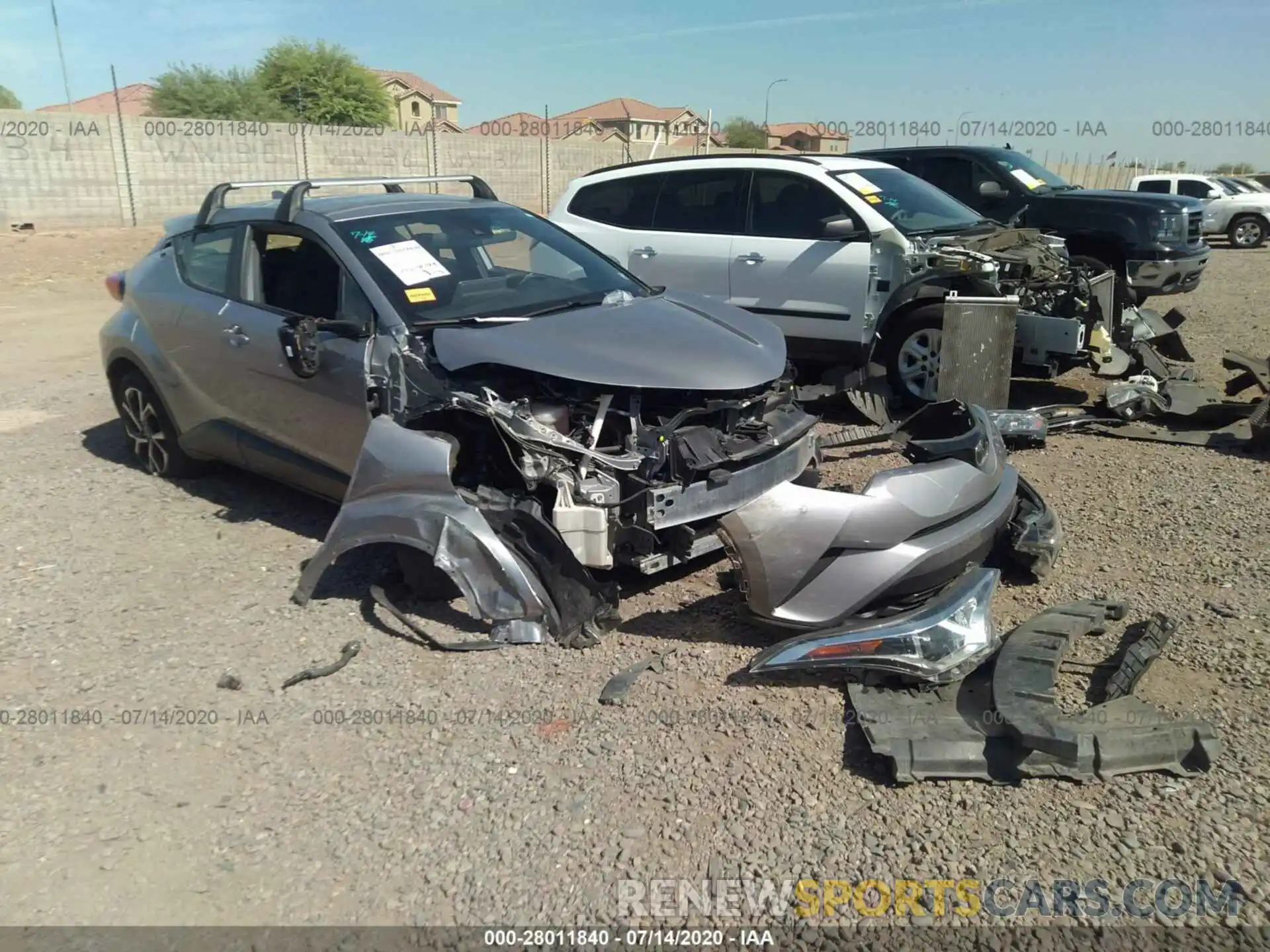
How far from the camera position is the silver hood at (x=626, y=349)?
3783mm

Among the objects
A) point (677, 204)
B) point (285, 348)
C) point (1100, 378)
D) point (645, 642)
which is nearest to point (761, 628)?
point (645, 642)

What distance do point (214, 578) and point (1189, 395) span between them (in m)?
6.63

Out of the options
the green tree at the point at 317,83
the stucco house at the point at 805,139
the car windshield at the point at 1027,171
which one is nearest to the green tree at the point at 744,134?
the stucco house at the point at 805,139

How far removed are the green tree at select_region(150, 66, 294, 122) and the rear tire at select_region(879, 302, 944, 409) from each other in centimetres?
3492

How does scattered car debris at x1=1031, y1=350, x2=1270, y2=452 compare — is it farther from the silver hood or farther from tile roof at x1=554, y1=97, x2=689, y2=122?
tile roof at x1=554, y1=97, x2=689, y2=122

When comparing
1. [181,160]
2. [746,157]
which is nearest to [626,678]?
[746,157]

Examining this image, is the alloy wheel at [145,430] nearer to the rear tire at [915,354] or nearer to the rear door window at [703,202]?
the rear door window at [703,202]

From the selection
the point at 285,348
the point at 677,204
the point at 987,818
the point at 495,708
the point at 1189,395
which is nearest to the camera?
the point at 987,818

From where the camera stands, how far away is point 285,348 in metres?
4.43

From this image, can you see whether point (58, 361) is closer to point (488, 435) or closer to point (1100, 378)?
point (488, 435)

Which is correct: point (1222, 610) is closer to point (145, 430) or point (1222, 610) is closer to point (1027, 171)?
point (145, 430)

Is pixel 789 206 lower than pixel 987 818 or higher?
higher

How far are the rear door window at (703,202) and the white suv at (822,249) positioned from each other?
1cm

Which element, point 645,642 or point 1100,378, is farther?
point 1100,378
